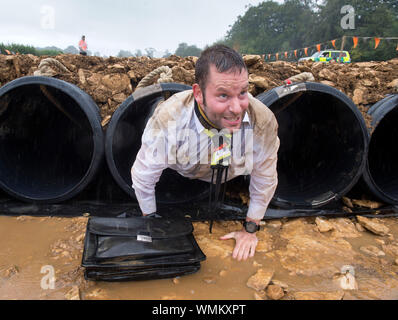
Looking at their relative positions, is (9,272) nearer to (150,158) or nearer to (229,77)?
(150,158)

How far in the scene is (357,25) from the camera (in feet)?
77.0

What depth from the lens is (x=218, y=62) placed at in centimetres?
153

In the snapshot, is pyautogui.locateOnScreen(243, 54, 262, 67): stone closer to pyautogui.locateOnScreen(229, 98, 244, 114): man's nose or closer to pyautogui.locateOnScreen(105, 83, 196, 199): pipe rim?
pyautogui.locateOnScreen(105, 83, 196, 199): pipe rim

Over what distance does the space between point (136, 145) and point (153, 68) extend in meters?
Result: 1.11

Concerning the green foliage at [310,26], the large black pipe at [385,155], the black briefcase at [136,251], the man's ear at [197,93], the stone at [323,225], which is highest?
the green foliage at [310,26]

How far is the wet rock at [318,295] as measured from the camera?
4.78ft

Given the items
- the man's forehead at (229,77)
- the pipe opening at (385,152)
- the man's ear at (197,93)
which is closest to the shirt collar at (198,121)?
the man's ear at (197,93)

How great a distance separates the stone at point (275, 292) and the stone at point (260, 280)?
0.14ft

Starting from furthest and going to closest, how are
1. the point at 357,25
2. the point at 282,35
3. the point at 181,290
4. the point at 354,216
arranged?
the point at 282,35
the point at 357,25
the point at 354,216
the point at 181,290

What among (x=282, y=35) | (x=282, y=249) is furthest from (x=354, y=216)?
(x=282, y=35)

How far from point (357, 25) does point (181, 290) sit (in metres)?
28.2

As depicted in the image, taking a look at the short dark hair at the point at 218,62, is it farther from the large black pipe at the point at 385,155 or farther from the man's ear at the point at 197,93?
the large black pipe at the point at 385,155
